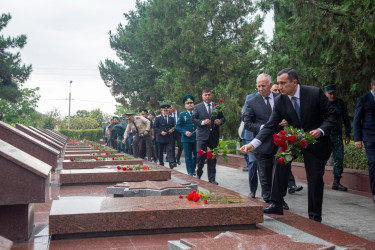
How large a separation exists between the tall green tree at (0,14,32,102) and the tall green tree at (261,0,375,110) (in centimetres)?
2125

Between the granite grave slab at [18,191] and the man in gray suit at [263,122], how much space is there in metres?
3.34

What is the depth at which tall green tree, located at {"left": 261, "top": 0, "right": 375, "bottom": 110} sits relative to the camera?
6.93 meters

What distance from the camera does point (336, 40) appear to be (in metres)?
7.31

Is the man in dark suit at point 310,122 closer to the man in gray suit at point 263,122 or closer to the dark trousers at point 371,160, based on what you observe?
the man in gray suit at point 263,122

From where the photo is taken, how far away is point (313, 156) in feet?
17.3

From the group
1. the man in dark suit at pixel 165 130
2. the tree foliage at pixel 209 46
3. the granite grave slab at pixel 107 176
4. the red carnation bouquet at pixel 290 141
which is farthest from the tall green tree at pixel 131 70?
the red carnation bouquet at pixel 290 141

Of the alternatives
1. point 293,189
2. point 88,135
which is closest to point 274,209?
point 293,189

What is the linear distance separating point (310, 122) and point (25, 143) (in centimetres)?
639

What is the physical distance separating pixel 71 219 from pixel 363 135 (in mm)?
5172

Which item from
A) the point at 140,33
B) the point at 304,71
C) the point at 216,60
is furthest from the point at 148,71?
the point at 304,71

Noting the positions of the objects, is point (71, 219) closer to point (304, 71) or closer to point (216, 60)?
point (304, 71)

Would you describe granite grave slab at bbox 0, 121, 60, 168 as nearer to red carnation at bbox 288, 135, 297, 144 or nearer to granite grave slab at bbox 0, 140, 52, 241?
granite grave slab at bbox 0, 140, 52, 241

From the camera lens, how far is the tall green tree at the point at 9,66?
87.1 ft

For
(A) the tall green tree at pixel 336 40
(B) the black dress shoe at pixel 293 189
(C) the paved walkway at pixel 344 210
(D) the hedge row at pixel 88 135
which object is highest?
(A) the tall green tree at pixel 336 40
